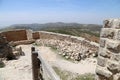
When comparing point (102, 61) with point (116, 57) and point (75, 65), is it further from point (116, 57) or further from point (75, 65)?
point (75, 65)

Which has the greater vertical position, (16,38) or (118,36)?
(118,36)

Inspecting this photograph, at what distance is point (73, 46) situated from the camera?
457 inches

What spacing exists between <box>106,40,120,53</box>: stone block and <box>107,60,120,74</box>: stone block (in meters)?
0.15

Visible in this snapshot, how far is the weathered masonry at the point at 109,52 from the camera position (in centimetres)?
258

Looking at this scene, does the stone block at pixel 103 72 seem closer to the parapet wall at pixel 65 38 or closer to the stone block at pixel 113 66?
the stone block at pixel 113 66

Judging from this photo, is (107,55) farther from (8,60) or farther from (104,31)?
(8,60)

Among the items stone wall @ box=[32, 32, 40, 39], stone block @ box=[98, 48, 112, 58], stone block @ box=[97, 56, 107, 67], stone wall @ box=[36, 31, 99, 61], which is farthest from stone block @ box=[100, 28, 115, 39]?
stone wall @ box=[32, 32, 40, 39]

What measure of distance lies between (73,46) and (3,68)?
4.35 meters

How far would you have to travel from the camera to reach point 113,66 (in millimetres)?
2637

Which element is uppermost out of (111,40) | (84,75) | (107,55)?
(111,40)

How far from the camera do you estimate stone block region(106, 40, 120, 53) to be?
256cm

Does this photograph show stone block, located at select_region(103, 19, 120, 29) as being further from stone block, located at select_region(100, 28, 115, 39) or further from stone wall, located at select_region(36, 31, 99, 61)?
stone wall, located at select_region(36, 31, 99, 61)

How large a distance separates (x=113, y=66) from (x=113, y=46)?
0.83 feet

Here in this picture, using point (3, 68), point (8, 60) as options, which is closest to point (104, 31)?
point (3, 68)
